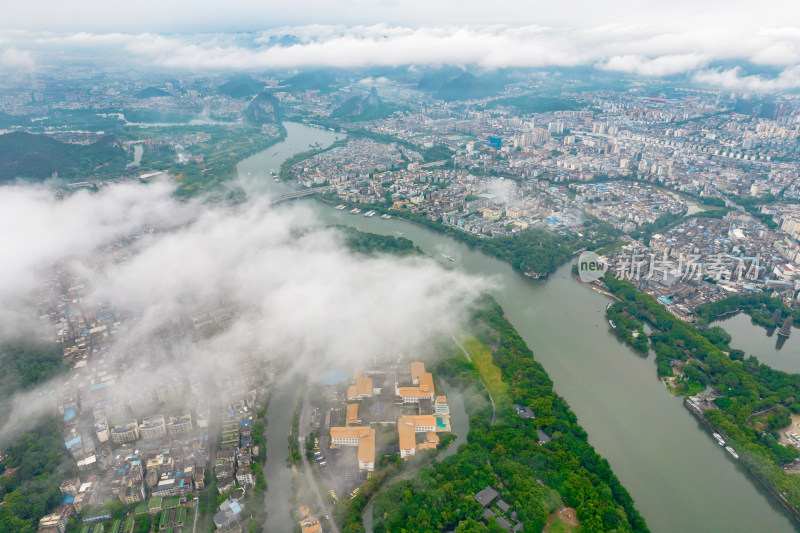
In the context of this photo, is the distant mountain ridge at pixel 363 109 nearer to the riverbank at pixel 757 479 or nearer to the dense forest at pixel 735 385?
the dense forest at pixel 735 385

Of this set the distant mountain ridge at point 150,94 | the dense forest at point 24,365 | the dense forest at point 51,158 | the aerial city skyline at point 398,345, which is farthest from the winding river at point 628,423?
the distant mountain ridge at point 150,94

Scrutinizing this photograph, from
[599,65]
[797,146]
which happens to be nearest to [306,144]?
[797,146]

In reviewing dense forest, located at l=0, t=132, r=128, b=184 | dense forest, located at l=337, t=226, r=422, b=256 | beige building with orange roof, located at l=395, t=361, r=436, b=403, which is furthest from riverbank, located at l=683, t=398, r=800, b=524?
dense forest, located at l=0, t=132, r=128, b=184

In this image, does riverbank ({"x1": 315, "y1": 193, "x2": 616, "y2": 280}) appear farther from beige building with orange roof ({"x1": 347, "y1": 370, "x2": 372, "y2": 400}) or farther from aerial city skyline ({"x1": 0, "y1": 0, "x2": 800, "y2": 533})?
beige building with orange roof ({"x1": 347, "y1": 370, "x2": 372, "y2": 400})

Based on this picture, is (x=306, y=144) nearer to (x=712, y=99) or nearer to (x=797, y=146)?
(x=797, y=146)

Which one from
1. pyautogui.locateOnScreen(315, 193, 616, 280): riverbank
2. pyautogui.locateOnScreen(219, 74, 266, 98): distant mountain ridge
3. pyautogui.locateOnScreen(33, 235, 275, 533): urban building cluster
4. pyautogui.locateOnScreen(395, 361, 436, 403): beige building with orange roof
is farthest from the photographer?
pyautogui.locateOnScreen(219, 74, 266, 98): distant mountain ridge

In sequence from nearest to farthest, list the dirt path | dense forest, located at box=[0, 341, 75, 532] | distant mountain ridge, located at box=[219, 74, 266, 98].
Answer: the dirt path < dense forest, located at box=[0, 341, 75, 532] < distant mountain ridge, located at box=[219, 74, 266, 98]

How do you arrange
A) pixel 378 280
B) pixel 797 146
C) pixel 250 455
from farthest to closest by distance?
pixel 797 146, pixel 378 280, pixel 250 455
